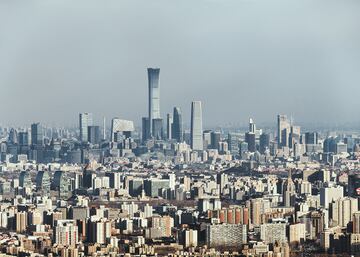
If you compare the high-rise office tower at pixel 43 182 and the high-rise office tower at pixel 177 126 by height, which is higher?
the high-rise office tower at pixel 177 126

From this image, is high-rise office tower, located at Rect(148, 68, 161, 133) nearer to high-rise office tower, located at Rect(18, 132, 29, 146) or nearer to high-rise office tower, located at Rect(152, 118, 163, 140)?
high-rise office tower, located at Rect(152, 118, 163, 140)

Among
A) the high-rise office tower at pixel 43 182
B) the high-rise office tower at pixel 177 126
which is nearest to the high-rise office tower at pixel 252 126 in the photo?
the high-rise office tower at pixel 177 126

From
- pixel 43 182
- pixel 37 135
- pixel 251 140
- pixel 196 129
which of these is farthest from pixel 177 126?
pixel 43 182

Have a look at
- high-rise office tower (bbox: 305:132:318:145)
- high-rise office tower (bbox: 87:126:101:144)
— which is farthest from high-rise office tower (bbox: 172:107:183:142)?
high-rise office tower (bbox: 305:132:318:145)

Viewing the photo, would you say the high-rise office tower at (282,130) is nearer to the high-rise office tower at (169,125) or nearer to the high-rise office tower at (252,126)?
the high-rise office tower at (252,126)

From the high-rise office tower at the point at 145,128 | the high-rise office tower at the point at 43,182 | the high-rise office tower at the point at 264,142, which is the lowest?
the high-rise office tower at the point at 43,182

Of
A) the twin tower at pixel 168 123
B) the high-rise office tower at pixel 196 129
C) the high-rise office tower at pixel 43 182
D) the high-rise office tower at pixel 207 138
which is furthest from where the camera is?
the high-rise office tower at pixel 207 138
